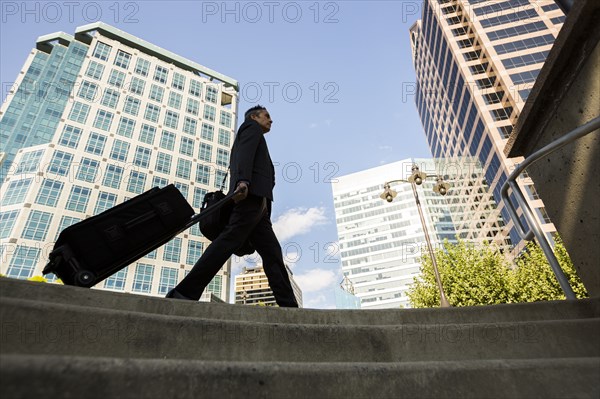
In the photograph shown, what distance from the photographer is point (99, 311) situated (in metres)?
1.47

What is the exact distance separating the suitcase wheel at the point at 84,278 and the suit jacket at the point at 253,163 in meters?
1.38

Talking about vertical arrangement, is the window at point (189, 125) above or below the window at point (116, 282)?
above

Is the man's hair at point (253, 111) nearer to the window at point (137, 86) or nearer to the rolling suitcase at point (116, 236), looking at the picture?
the rolling suitcase at point (116, 236)

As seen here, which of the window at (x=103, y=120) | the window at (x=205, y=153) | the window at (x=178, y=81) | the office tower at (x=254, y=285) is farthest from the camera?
the office tower at (x=254, y=285)

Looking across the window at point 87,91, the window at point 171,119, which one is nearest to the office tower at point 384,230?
the window at point 171,119

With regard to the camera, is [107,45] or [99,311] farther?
[107,45]

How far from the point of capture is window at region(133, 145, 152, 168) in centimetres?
4242

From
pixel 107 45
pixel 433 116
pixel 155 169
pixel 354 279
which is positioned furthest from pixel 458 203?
pixel 107 45

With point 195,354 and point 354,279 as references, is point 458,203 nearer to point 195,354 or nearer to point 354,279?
point 354,279

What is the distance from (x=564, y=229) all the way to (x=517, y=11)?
60.0 m

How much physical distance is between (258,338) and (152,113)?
52290mm

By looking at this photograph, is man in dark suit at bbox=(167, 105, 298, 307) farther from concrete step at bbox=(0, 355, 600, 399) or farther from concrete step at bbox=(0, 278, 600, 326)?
concrete step at bbox=(0, 355, 600, 399)

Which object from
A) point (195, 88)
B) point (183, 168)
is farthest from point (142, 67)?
point (183, 168)

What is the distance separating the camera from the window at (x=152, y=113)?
153 feet
